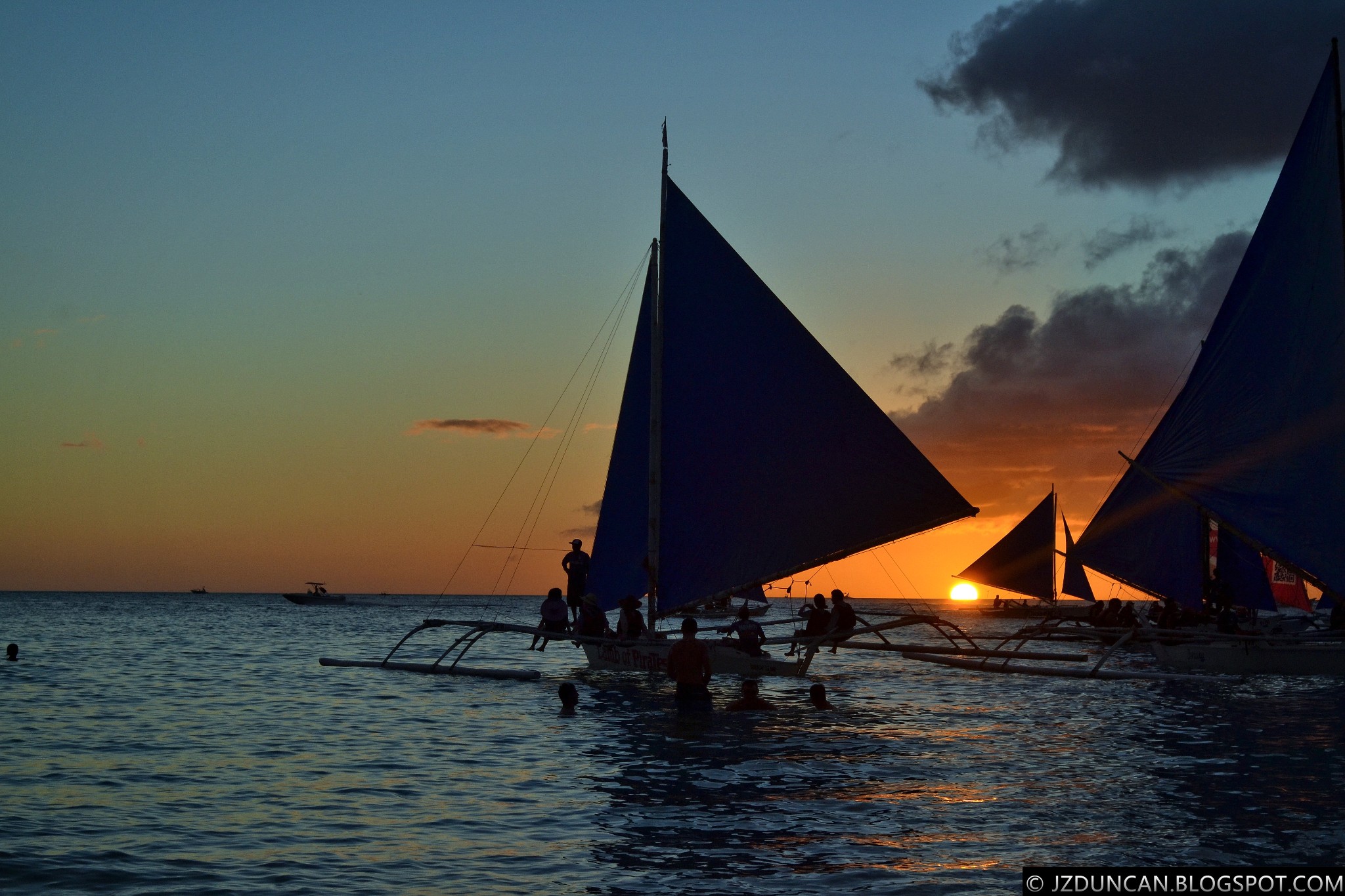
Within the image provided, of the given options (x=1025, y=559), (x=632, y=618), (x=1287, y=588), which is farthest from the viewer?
(x=1025, y=559)

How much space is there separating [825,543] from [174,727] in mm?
13945

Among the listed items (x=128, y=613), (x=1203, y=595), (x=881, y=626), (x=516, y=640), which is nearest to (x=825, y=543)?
(x=881, y=626)

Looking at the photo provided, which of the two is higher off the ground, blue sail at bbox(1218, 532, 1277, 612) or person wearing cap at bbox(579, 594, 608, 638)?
blue sail at bbox(1218, 532, 1277, 612)

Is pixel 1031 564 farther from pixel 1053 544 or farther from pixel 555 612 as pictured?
pixel 555 612

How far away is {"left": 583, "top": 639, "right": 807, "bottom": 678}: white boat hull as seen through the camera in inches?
1065

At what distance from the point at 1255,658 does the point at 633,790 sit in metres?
21.1

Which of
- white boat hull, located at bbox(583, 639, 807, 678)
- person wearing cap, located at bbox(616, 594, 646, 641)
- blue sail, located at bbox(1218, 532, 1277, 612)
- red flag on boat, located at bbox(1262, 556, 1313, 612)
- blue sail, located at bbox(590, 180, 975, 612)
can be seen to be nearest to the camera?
blue sail, located at bbox(590, 180, 975, 612)

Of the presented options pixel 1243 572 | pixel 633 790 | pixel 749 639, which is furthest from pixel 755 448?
pixel 1243 572

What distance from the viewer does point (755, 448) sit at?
2645 cm

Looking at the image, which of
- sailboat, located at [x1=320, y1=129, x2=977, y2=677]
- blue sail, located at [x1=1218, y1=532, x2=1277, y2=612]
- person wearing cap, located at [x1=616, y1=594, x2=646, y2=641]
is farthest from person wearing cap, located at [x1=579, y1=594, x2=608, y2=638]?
blue sail, located at [x1=1218, y1=532, x2=1277, y2=612]

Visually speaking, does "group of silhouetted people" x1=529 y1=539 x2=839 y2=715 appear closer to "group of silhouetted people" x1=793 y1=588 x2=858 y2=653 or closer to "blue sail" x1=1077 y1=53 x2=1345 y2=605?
"group of silhouetted people" x1=793 y1=588 x2=858 y2=653

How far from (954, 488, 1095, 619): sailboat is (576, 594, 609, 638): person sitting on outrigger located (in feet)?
154

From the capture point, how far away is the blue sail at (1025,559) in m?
72.4

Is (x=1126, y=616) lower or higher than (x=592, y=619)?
lower
